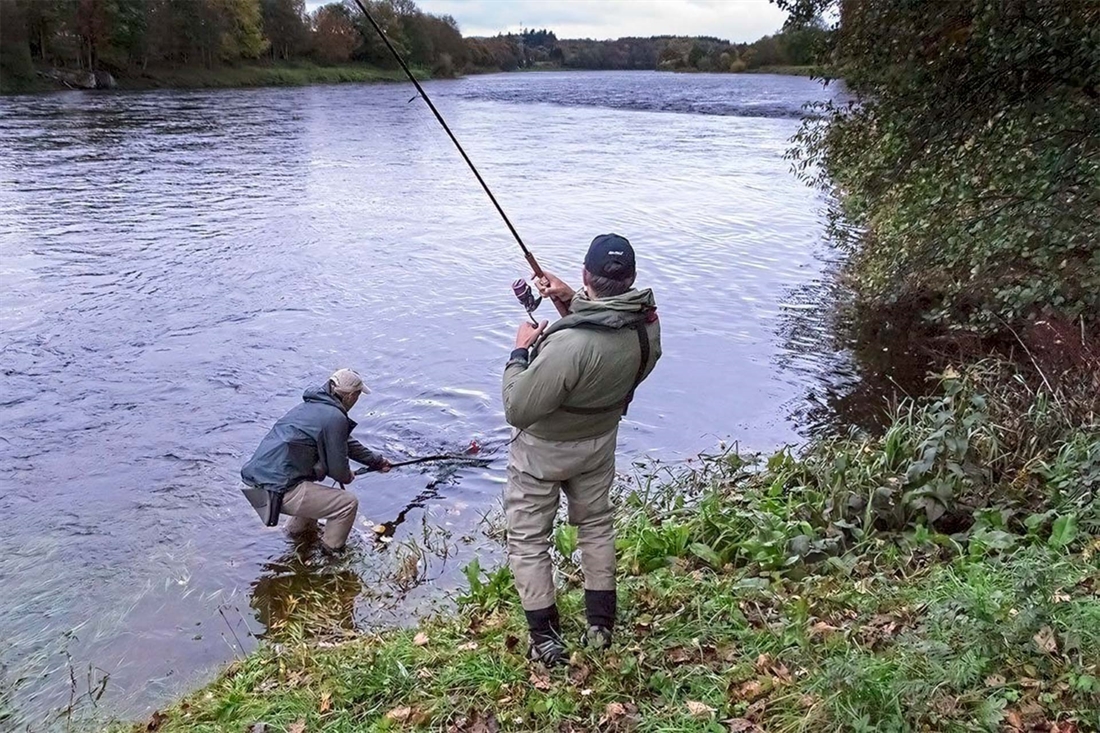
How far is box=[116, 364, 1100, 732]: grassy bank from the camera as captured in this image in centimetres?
371

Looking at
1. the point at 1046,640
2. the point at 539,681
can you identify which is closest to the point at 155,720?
the point at 539,681

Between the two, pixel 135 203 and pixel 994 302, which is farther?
pixel 135 203

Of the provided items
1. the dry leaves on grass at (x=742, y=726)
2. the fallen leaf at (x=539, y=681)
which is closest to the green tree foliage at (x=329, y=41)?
the fallen leaf at (x=539, y=681)

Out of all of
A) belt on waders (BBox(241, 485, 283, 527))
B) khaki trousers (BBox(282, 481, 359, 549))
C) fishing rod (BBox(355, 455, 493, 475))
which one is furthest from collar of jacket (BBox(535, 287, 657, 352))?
fishing rod (BBox(355, 455, 493, 475))

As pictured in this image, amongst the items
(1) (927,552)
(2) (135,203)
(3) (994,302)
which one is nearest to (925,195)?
(3) (994,302)

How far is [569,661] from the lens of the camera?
4.48 metres

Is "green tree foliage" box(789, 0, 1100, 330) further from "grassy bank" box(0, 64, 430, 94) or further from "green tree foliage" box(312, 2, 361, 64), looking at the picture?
"green tree foliage" box(312, 2, 361, 64)

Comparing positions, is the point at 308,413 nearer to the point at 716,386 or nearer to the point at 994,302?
the point at 716,386

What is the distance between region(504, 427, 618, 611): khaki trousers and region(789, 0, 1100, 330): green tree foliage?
532cm

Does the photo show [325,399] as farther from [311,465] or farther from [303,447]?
[311,465]

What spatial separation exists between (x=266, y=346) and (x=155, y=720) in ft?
24.4

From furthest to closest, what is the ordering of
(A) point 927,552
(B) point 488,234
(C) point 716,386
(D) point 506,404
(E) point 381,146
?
(E) point 381,146 < (B) point 488,234 < (C) point 716,386 < (A) point 927,552 < (D) point 506,404

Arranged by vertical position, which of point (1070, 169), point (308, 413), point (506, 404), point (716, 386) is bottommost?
point (716, 386)

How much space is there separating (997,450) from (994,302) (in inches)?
151
